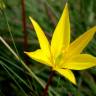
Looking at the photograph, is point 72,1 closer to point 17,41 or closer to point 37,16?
point 37,16

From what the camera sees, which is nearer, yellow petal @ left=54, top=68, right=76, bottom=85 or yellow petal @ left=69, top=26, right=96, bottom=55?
yellow petal @ left=54, top=68, right=76, bottom=85

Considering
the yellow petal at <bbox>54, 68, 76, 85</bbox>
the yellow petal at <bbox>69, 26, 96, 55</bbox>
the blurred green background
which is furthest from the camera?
the blurred green background

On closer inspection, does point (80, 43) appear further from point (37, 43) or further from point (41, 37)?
point (37, 43)

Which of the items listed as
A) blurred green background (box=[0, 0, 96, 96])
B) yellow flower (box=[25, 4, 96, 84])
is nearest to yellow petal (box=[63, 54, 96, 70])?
yellow flower (box=[25, 4, 96, 84])

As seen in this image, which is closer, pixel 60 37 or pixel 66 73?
pixel 66 73

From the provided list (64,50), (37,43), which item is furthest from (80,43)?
(37,43)

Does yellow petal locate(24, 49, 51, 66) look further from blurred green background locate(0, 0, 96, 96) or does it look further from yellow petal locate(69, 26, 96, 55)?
blurred green background locate(0, 0, 96, 96)

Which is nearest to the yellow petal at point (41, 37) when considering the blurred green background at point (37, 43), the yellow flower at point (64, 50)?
the yellow flower at point (64, 50)
